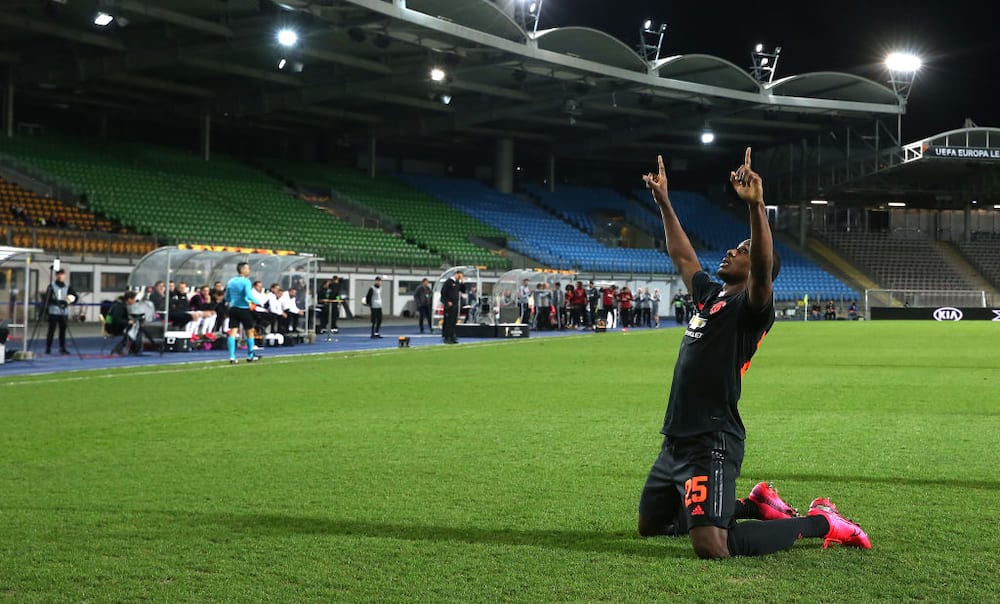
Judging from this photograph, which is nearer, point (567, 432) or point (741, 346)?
point (741, 346)

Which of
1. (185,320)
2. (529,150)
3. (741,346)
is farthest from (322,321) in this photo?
(529,150)


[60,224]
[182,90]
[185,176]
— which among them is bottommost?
[60,224]

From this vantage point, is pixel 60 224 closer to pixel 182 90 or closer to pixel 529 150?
pixel 182 90

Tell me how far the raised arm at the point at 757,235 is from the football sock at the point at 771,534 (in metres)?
1.15

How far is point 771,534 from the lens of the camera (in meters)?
4.94

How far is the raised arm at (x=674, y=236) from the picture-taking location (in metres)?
5.68

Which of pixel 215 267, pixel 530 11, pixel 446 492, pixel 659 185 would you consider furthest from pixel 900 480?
pixel 530 11

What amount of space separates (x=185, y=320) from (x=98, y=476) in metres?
16.8

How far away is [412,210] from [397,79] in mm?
10418

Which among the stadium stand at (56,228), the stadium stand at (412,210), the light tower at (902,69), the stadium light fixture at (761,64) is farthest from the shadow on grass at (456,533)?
the light tower at (902,69)

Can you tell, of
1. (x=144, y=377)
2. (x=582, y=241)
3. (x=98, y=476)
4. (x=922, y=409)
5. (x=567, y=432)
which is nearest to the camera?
(x=98, y=476)

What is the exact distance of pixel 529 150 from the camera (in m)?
62.7

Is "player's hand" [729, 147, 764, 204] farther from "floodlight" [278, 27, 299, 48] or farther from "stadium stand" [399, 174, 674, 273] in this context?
"stadium stand" [399, 174, 674, 273]

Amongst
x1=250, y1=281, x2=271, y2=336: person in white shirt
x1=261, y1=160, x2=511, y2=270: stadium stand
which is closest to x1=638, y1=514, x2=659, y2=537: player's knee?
x1=250, y1=281, x2=271, y2=336: person in white shirt
